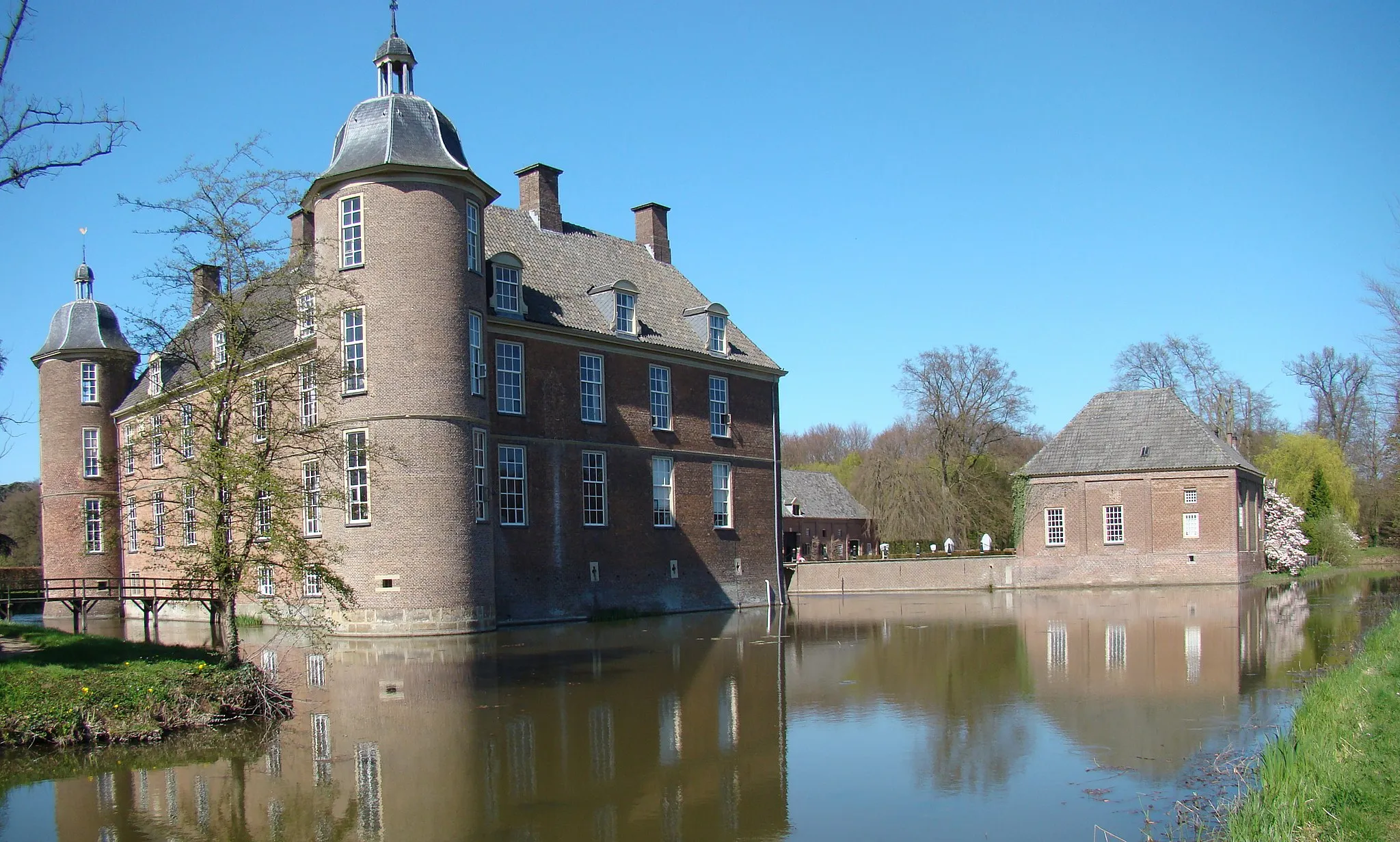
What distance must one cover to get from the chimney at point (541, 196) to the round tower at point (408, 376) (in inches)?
279

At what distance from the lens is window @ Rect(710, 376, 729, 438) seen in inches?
1324

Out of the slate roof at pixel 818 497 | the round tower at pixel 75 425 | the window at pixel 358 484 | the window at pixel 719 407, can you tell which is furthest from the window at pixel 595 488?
the slate roof at pixel 818 497

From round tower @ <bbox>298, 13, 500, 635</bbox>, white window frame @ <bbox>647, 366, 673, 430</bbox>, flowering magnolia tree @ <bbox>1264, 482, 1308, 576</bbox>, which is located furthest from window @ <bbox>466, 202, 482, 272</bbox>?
flowering magnolia tree @ <bbox>1264, 482, 1308, 576</bbox>

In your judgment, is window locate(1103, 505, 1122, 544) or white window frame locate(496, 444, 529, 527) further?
window locate(1103, 505, 1122, 544)

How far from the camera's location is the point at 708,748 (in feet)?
37.5

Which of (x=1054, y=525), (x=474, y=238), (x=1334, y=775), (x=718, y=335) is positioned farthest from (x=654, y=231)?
(x=1334, y=775)

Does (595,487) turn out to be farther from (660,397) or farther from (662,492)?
(660,397)

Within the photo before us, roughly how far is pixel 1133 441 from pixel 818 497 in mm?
Result: 18735

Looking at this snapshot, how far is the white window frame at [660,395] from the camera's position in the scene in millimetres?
31500

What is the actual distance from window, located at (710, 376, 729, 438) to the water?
42.4 feet

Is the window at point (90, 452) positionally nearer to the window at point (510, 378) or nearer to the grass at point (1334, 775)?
the window at point (510, 378)

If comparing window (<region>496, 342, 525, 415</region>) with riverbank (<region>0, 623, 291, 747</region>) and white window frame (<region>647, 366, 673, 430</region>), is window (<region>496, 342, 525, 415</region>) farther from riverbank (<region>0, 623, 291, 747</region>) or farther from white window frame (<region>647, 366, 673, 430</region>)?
riverbank (<region>0, 623, 291, 747</region>)

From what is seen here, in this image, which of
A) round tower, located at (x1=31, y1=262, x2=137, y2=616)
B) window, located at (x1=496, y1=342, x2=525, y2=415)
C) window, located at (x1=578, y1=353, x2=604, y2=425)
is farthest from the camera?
round tower, located at (x1=31, y1=262, x2=137, y2=616)

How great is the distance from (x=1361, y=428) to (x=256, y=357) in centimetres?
6567
